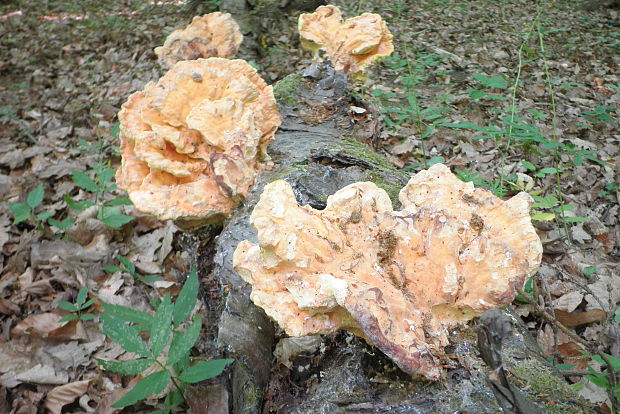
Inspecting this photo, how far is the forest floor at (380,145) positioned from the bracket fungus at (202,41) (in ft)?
4.05

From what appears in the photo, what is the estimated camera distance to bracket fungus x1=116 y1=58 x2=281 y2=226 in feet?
7.46

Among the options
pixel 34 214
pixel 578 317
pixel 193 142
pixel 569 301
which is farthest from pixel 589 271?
pixel 34 214

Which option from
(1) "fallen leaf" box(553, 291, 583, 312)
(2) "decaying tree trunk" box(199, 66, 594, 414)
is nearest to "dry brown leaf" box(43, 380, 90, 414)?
(2) "decaying tree trunk" box(199, 66, 594, 414)

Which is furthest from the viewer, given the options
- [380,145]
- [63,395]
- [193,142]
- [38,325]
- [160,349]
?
[380,145]

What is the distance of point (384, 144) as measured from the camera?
5.16 m

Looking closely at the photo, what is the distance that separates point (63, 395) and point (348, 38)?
135 inches

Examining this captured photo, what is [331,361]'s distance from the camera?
167 centimetres

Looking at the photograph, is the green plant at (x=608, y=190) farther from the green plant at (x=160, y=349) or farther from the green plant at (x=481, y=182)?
the green plant at (x=160, y=349)

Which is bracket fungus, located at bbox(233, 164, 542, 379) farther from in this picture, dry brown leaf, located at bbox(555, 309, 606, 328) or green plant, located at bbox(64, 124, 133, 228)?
green plant, located at bbox(64, 124, 133, 228)

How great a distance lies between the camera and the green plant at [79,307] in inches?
123

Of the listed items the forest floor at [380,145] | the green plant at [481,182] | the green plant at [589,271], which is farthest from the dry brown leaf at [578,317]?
the green plant at [481,182]

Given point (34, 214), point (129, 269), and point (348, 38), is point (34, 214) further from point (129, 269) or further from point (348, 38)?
point (348, 38)

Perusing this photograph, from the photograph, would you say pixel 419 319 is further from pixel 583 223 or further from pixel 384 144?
pixel 384 144

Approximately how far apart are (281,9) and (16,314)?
733cm
